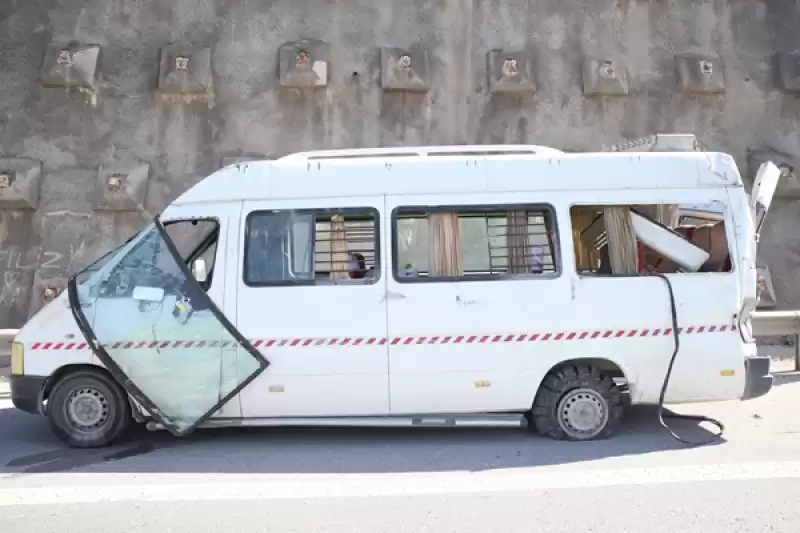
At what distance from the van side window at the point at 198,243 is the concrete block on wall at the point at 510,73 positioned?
29.4 ft

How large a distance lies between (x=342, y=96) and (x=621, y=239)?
8.49m

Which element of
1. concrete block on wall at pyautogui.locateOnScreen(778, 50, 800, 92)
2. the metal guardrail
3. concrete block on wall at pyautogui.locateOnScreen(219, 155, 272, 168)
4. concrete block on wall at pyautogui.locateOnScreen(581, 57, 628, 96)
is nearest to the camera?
the metal guardrail

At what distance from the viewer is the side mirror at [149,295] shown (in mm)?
6324

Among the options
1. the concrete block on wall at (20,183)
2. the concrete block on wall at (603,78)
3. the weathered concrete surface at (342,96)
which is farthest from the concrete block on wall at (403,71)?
the concrete block on wall at (20,183)

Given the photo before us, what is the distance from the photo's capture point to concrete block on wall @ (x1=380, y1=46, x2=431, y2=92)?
1377 cm

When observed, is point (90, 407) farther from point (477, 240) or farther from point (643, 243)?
point (643, 243)

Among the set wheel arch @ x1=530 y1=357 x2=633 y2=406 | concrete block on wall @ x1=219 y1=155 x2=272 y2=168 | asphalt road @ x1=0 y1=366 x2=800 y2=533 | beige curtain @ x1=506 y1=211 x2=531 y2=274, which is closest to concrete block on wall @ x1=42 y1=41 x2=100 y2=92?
concrete block on wall @ x1=219 y1=155 x2=272 y2=168

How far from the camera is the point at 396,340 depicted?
6.29 metres

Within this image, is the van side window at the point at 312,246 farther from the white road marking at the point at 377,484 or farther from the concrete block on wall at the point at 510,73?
the concrete block on wall at the point at 510,73

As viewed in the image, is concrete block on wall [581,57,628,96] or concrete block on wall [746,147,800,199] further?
concrete block on wall [581,57,628,96]

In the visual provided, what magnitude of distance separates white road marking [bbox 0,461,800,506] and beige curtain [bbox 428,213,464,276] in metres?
1.89

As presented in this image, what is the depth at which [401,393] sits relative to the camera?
6320mm

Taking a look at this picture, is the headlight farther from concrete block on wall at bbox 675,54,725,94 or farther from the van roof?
concrete block on wall at bbox 675,54,725,94

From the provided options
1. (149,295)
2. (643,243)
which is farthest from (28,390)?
(643,243)
